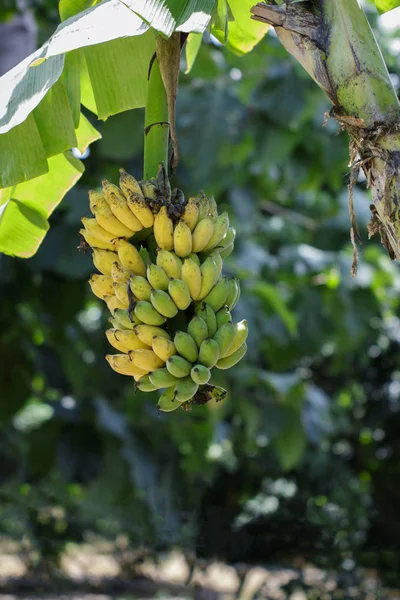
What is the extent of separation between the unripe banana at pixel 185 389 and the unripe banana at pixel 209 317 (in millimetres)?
77

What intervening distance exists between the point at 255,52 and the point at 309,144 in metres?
0.93

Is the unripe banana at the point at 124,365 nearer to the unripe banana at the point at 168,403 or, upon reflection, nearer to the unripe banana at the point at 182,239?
the unripe banana at the point at 168,403

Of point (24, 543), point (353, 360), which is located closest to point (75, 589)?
point (24, 543)

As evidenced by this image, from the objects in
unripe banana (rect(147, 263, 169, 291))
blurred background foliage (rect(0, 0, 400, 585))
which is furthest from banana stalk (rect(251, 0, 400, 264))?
blurred background foliage (rect(0, 0, 400, 585))

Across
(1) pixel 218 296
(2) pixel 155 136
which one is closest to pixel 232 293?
(1) pixel 218 296

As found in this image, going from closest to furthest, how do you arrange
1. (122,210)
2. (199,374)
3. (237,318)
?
1. (199,374)
2. (122,210)
3. (237,318)

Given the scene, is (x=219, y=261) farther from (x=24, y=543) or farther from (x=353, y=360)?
(x=24, y=543)

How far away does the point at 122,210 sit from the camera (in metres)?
1.17

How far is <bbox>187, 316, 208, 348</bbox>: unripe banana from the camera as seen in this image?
1.09 meters

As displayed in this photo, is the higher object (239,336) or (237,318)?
(239,336)

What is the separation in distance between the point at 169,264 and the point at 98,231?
0.48 feet

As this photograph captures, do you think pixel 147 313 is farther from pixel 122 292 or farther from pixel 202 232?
pixel 202 232

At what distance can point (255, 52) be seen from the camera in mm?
4359

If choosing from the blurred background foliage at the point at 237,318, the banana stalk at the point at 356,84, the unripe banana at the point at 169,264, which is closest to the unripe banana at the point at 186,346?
the unripe banana at the point at 169,264
